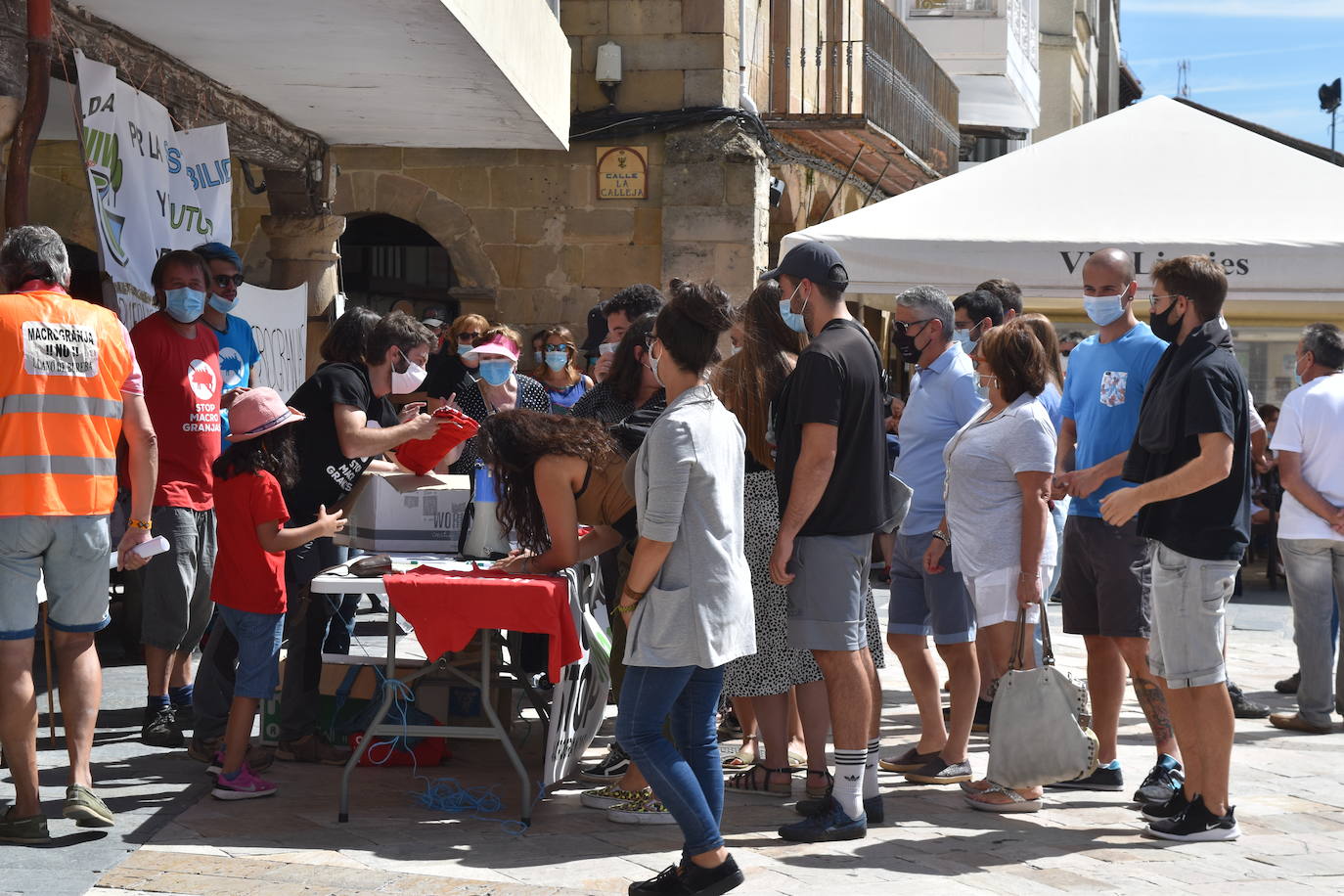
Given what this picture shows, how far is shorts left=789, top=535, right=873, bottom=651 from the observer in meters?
4.87

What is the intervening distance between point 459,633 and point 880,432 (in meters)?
1.51

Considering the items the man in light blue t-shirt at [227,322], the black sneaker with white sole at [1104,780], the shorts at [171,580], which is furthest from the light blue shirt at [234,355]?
the black sneaker with white sole at [1104,780]

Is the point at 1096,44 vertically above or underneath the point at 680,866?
above

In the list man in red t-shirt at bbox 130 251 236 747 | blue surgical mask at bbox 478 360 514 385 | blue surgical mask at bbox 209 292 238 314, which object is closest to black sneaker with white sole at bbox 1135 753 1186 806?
blue surgical mask at bbox 478 360 514 385

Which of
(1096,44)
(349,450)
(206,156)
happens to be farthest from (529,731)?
(1096,44)

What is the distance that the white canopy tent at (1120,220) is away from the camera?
750 cm

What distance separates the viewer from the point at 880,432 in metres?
5.03

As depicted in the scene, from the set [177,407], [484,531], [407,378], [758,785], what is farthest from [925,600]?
[177,407]

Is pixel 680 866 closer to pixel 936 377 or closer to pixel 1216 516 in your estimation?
pixel 1216 516

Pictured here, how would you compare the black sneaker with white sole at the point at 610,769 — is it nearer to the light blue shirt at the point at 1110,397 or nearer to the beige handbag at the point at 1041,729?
the beige handbag at the point at 1041,729

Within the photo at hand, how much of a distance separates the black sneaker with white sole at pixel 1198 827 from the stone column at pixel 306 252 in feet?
23.6

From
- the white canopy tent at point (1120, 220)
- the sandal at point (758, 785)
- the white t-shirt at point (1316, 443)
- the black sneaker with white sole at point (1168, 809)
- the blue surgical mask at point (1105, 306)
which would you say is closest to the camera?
the black sneaker with white sole at point (1168, 809)

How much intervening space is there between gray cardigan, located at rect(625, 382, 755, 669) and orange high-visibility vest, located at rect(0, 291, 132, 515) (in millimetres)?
1743

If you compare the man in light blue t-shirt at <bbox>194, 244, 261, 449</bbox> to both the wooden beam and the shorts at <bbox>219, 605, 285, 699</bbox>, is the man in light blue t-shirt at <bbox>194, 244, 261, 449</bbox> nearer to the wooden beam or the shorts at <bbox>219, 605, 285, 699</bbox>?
the wooden beam
